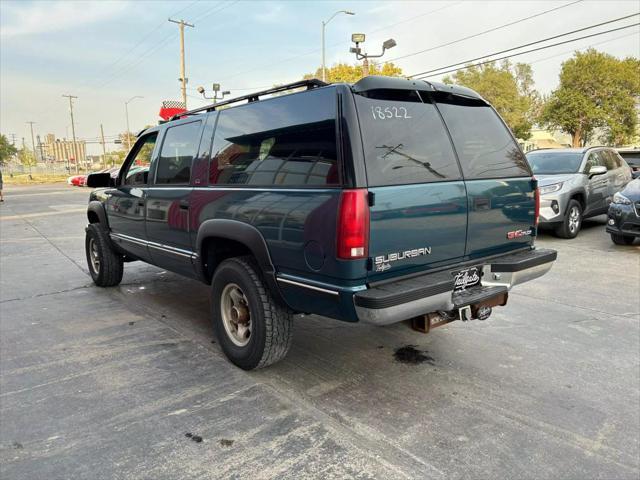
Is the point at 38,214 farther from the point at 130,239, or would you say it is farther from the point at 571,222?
the point at 571,222

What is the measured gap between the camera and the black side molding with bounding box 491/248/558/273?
3.43m

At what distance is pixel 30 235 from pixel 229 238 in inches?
382

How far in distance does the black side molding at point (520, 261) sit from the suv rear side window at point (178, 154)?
2.62 metres

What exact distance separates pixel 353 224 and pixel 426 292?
0.63m

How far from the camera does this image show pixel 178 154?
441cm

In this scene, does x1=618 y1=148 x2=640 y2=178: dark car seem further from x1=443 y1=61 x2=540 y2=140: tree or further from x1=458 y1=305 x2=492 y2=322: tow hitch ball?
x1=443 y1=61 x2=540 y2=140: tree

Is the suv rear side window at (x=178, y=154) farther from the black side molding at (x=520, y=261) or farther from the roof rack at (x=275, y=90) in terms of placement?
the black side molding at (x=520, y=261)

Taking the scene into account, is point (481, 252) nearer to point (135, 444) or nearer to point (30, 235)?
point (135, 444)

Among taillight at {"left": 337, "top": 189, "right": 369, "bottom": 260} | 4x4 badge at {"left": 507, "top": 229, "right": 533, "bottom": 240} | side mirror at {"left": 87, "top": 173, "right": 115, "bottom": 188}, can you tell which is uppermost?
side mirror at {"left": 87, "top": 173, "right": 115, "bottom": 188}

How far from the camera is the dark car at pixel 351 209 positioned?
2.79 metres

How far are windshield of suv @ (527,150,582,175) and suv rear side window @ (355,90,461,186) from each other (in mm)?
7576

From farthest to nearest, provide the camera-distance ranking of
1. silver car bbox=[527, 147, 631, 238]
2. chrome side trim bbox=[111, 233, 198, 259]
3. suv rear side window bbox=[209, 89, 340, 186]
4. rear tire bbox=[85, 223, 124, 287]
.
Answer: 1. silver car bbox=[527, 147, 631, 238]
2. rear tire bbox=[85, 223, 124, 287]
3. chrome side trim bbox=[111, 233, 198, 259]
4. suv rear side window bbox=[209, 89, 340, 186]

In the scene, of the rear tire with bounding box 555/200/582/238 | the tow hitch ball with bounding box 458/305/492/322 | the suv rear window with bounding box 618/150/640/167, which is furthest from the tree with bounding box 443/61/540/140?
the tow hitch ball with bounding box 458/305/492/322

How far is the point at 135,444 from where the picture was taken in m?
2.73
